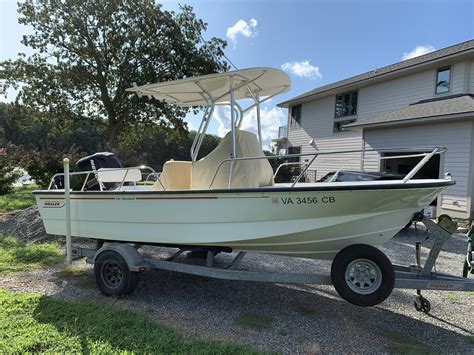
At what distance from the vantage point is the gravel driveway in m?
3.34

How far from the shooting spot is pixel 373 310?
161 inches

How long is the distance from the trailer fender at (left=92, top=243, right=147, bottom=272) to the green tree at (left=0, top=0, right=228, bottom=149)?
1422 centimetres

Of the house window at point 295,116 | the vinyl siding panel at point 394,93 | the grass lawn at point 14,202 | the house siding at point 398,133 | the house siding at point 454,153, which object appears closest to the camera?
the house siding at point 454,153

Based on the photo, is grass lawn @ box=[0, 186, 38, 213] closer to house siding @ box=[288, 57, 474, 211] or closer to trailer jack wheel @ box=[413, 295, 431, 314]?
house siding @ box=[288, 57, 474, 211]

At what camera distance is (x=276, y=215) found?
3605mm

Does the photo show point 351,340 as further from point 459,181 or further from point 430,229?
point 459,181

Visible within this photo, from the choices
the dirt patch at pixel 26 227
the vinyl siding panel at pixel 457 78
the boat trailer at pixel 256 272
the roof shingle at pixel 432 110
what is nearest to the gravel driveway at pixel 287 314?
the boat trailer at pixel 256 272

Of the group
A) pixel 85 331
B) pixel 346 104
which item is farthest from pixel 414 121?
pixel 85 331

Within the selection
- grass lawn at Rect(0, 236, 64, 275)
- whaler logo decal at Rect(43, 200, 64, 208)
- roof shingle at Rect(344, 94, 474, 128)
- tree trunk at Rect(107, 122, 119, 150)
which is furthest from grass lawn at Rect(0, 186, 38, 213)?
roof shingle at Rect(344, 94, 474, 128)

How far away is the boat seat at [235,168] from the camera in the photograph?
4.02 metres

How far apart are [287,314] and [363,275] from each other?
3.52 ft

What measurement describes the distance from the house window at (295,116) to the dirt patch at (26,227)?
1515cm

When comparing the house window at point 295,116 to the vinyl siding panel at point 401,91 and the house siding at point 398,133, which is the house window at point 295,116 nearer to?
the house siding at point 398,133

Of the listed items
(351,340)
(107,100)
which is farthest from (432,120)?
(107,100)
